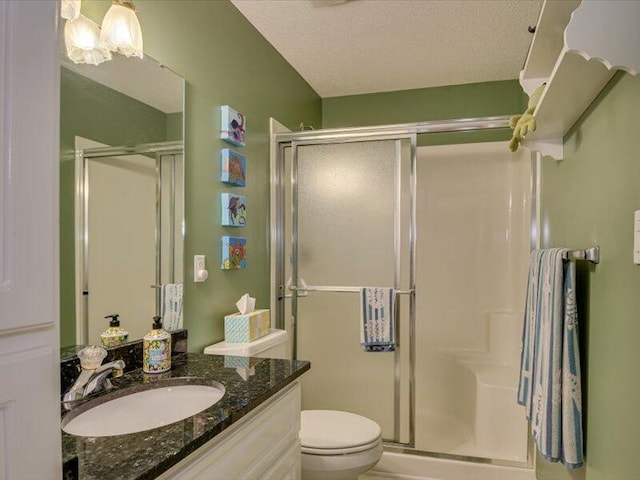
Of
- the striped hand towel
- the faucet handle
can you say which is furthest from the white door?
the striped hand towel

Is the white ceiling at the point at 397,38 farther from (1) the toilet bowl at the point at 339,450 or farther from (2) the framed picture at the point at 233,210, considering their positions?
(1) the toilet bowl at the point at 339,450

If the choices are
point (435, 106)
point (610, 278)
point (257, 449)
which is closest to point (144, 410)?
point (257, 449)

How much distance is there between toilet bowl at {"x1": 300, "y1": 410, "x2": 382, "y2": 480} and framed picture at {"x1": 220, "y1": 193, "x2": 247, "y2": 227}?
3.47ft

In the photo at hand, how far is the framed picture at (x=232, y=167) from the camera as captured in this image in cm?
205

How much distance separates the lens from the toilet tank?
185 cm

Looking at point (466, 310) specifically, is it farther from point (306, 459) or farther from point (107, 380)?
point (107, 380)

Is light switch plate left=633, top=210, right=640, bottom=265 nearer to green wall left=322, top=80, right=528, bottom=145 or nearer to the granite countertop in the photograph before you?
the granite countertop

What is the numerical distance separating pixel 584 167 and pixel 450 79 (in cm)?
201

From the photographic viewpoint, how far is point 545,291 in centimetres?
146

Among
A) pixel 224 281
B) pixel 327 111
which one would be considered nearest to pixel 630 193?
pixel 224 281

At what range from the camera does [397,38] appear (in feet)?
8.32

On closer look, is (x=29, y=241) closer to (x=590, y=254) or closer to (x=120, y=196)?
(x=120, y=196)

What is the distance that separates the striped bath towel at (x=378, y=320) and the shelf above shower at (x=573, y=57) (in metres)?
1.15

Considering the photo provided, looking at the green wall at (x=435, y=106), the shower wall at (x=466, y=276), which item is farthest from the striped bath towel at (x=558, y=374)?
the green wall at (x=435, y=106)
